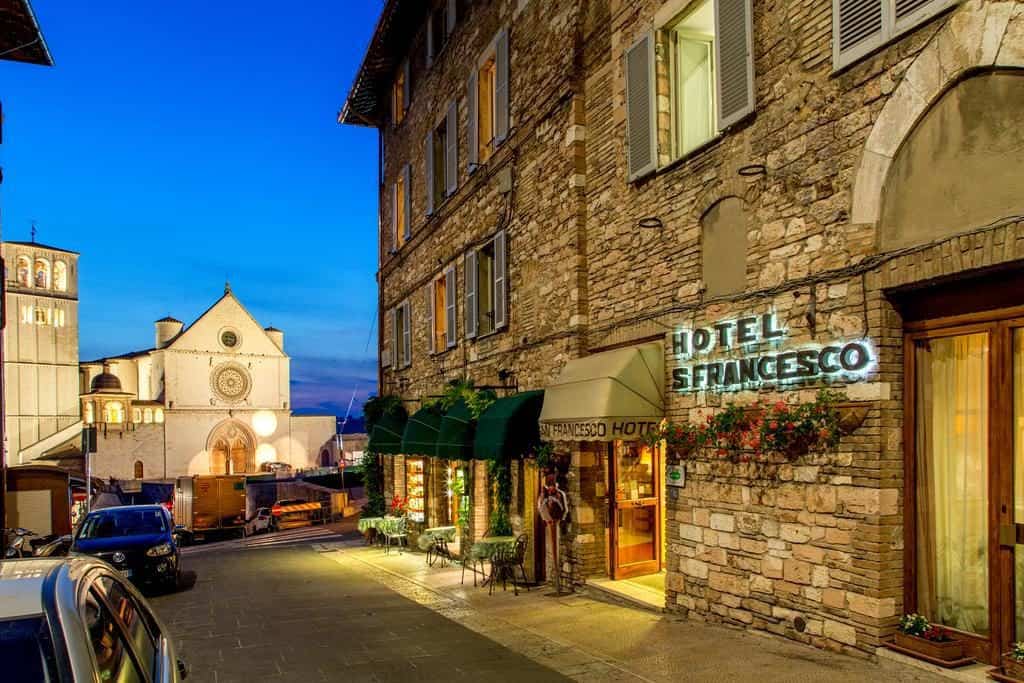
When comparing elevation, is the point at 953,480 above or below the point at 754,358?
below

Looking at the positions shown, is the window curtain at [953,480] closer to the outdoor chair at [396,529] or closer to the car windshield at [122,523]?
the car windshield at [122,523]

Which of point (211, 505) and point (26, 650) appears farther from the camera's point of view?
point (211, 505)

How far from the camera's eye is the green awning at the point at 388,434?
18.6m

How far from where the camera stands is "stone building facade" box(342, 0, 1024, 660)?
5.73 meters

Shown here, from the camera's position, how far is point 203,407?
50.6 m

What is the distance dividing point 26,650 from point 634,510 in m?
9.02

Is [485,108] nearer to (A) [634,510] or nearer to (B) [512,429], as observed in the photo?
(B) [512,429]

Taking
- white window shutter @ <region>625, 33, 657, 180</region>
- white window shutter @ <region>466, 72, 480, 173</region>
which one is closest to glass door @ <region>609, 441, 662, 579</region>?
white window shutter @ <region>625, 33, 657, 180</region>

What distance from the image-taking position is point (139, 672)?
10.0 feet

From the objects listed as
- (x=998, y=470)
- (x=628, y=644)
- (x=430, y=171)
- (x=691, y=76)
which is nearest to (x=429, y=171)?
(x=430, y=171)

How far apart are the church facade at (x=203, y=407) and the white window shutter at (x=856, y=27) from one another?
A: 1917 inches

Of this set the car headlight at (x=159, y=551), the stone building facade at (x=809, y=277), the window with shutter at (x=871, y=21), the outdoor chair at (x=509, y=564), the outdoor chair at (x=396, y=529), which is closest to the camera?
the stone building facade at (x=809, y=277)

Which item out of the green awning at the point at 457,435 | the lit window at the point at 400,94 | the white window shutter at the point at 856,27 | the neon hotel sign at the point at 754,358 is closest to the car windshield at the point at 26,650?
the neon hotel sign at the point at 754,358

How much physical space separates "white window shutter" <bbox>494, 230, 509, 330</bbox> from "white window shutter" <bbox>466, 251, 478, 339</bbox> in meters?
1.31
